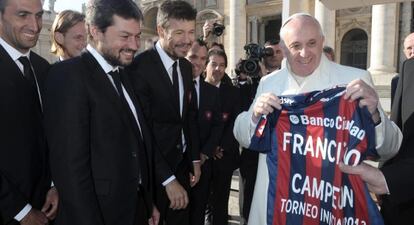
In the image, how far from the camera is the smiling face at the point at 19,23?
7.54 ft

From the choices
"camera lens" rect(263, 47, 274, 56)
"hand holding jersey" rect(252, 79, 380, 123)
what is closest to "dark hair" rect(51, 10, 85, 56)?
"camera lens" rect(263, 47, 274, 56)

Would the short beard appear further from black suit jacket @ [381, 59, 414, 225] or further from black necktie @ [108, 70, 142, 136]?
black suit jacket @ [381, 59, 414, 225]

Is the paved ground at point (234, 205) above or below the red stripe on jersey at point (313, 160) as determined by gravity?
below

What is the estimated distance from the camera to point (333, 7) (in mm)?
7312

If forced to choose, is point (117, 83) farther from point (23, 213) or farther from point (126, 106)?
point (23, 213)

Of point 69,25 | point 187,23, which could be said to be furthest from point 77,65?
point 69,25

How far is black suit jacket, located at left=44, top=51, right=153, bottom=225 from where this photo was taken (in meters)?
1.95

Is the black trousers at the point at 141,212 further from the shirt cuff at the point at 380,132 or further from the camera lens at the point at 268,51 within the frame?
the camera lens at the point at 268,51

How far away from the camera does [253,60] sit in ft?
14.2

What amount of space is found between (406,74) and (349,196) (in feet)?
3.15

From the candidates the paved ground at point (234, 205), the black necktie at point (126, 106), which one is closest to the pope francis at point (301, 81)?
the black necktie at point (126, 106)

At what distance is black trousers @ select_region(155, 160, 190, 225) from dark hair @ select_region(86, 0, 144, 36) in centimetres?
145

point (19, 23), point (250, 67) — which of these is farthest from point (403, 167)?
point (250, 67)

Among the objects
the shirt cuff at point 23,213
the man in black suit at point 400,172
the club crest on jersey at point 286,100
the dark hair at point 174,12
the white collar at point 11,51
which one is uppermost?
the dark hair at point 174,12
